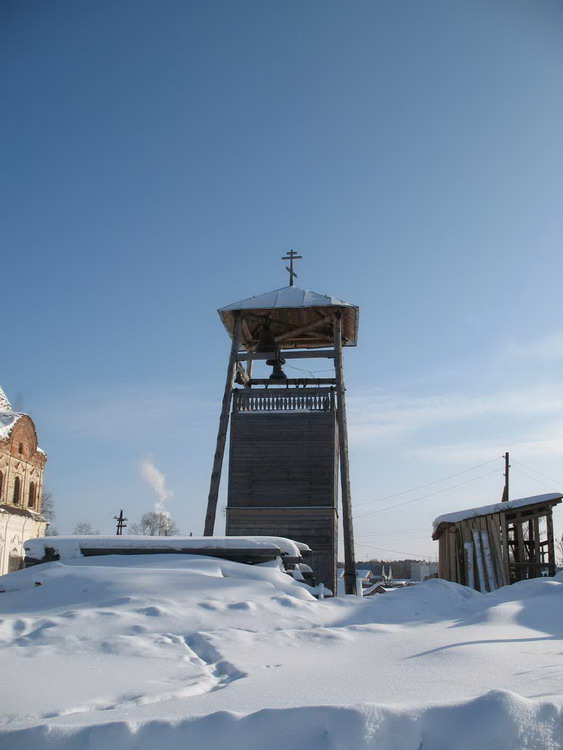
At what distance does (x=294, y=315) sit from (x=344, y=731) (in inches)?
608

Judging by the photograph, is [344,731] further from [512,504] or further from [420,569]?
[420,569]

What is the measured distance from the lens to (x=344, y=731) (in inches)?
99.0

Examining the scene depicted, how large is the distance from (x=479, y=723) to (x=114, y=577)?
4299 millimetres

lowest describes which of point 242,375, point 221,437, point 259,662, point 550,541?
point 259,662

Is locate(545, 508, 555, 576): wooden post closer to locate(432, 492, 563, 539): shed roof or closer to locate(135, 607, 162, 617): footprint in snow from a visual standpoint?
locate(432, 492, 563, 539): shed roof

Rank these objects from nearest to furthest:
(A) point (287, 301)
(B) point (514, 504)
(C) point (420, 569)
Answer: (B) point (514, 504) → (A) point (287, 301) → (C) point (420, 569)

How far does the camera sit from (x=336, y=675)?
3.58 m

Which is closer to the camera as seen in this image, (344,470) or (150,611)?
(150,611)

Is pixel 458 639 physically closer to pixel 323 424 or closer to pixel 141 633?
pixel 141 633

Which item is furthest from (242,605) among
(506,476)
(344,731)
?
(506,476)

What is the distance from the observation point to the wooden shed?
1523cm

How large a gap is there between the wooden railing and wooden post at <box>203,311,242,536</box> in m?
0.54

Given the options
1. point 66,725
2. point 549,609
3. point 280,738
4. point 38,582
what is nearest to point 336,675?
point 280,738

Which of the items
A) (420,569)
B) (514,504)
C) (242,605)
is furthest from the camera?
(420,569)
